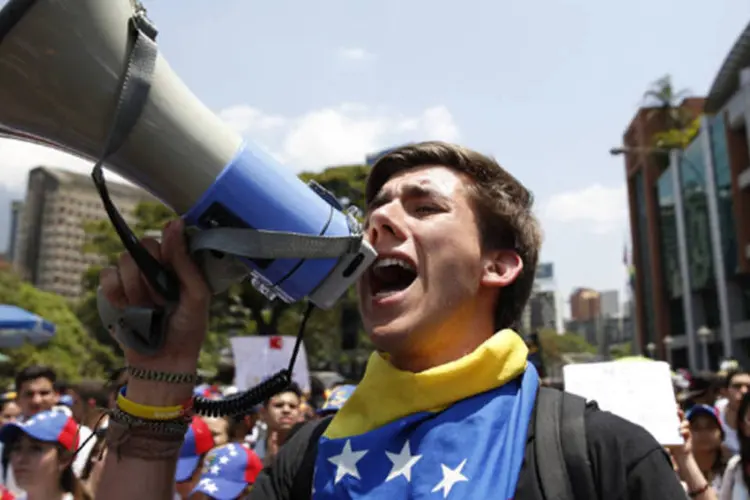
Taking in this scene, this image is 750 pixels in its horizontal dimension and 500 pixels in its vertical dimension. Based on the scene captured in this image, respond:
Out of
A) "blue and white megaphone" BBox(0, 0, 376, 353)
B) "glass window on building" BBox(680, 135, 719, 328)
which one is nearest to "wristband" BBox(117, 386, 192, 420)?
"blue and white megaphone" BBox(0, 0, 376, 353)

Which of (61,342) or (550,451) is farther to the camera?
(61,342)

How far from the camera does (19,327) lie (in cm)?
764

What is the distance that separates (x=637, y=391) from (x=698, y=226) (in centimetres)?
3515

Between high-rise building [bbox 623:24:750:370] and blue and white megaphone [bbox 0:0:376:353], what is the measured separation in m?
22.6

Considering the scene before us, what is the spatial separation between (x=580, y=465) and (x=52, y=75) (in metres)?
1.13

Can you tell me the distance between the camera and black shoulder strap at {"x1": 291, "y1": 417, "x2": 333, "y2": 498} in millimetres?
1595

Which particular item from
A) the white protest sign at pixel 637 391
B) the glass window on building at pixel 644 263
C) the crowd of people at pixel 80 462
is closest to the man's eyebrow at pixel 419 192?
the white protest sign at pixel 637 391

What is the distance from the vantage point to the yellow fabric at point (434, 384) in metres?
1.54

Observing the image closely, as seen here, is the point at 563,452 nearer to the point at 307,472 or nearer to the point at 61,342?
the point at 307,472

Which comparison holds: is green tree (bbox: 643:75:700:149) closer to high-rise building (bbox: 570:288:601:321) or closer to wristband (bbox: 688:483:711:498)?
wristband (bbox: 688:483:711:498)

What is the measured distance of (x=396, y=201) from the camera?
172cm

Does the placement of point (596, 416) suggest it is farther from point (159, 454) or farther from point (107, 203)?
point (107, 203)

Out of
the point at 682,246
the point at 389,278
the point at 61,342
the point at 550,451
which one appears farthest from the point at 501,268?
the point at 682,246

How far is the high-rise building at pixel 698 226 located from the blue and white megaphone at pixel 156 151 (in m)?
22.6
